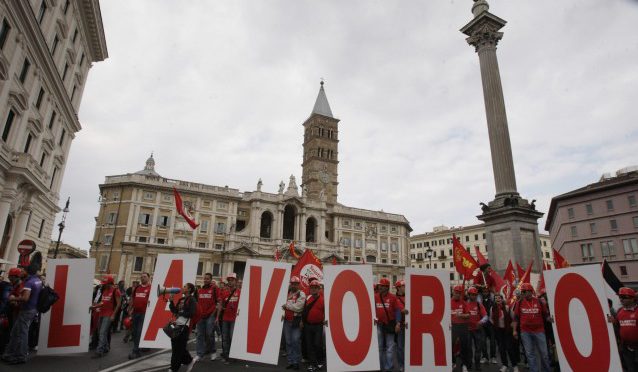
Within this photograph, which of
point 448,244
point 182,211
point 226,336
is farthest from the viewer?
point 448,244

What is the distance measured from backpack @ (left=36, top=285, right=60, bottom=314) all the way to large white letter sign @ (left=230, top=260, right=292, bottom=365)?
3663 mm

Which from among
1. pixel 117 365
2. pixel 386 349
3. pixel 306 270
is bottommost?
pixel 117 365

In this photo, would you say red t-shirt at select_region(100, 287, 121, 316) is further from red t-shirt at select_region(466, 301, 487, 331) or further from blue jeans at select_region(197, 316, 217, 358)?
red t-shirt at select_region(466, 301, 487, 331)

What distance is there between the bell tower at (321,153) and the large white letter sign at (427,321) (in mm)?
57663

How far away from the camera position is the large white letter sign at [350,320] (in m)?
6.62

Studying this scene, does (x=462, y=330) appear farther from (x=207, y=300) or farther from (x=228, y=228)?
(x=228, y=228)

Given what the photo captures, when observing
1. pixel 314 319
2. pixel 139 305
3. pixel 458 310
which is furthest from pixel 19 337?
pixel 458 310

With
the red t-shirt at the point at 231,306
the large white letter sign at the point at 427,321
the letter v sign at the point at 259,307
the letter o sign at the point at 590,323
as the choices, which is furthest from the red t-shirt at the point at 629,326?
the red t-shirt at the point at 231,306

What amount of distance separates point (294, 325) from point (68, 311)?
15.9ft

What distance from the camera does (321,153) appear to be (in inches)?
2943

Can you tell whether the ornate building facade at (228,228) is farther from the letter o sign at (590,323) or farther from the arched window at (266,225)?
the letter o sign at (590,323)

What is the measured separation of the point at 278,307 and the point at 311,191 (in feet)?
204

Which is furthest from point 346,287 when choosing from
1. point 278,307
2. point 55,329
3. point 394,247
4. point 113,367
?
point 394,247

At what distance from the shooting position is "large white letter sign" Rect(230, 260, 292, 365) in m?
7.32
